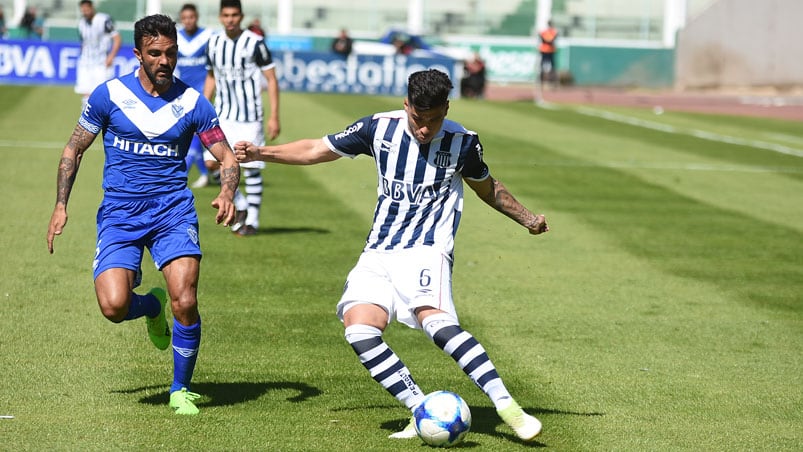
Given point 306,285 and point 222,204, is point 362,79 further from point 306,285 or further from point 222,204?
point 222,204

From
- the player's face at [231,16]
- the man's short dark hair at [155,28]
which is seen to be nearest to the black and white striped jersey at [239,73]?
the player's face at [231,16]

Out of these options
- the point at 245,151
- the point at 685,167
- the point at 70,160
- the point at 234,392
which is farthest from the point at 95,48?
the point at 245,151

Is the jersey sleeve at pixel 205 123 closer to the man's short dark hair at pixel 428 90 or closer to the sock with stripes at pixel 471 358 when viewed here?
the man's short dark hair at pixel 428 90

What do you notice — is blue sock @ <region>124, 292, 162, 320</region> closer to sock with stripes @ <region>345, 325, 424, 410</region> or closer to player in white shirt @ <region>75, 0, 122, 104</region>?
sock with stripes @ <region>345, 325, 424, 410</region>

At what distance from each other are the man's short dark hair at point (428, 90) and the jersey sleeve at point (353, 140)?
0.53m

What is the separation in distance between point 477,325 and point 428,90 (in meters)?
3.57

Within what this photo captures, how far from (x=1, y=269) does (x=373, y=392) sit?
4.78 meters

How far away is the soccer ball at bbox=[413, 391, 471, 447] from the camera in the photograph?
614 cm

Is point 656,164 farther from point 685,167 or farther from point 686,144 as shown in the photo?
point 686,144

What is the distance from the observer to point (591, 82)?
2100 inches

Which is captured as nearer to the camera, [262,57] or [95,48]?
[262,57]

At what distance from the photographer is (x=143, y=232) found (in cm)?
680

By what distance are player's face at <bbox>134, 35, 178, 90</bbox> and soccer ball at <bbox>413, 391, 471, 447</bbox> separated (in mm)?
2392

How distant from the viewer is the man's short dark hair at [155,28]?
6.65 m
